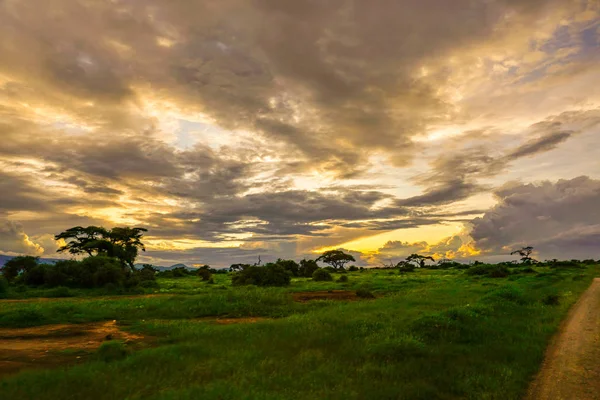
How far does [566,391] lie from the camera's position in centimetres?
1039

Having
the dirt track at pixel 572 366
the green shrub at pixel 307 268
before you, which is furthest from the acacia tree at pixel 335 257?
the dirt track at pixel 572 366

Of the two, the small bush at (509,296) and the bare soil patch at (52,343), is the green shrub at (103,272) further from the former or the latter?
the small bush at (509,296)

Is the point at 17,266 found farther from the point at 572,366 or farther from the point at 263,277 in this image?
the point at 572,366

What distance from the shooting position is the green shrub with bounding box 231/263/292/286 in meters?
47.6

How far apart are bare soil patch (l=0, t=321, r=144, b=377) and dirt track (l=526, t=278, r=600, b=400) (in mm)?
16037

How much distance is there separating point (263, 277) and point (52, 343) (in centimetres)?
3305

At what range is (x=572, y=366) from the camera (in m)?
12.6

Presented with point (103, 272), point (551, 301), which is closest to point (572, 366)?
point (551, 301)

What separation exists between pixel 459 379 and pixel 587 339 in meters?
9.45

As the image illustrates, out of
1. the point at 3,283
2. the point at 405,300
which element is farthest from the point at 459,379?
the point at 3,283

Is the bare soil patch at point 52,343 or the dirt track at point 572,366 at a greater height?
the bare soil patch at point 52,343

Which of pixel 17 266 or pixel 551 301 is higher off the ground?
pixel 17 266

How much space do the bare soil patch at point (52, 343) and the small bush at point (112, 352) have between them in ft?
3.15

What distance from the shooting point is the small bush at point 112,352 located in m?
12.9
